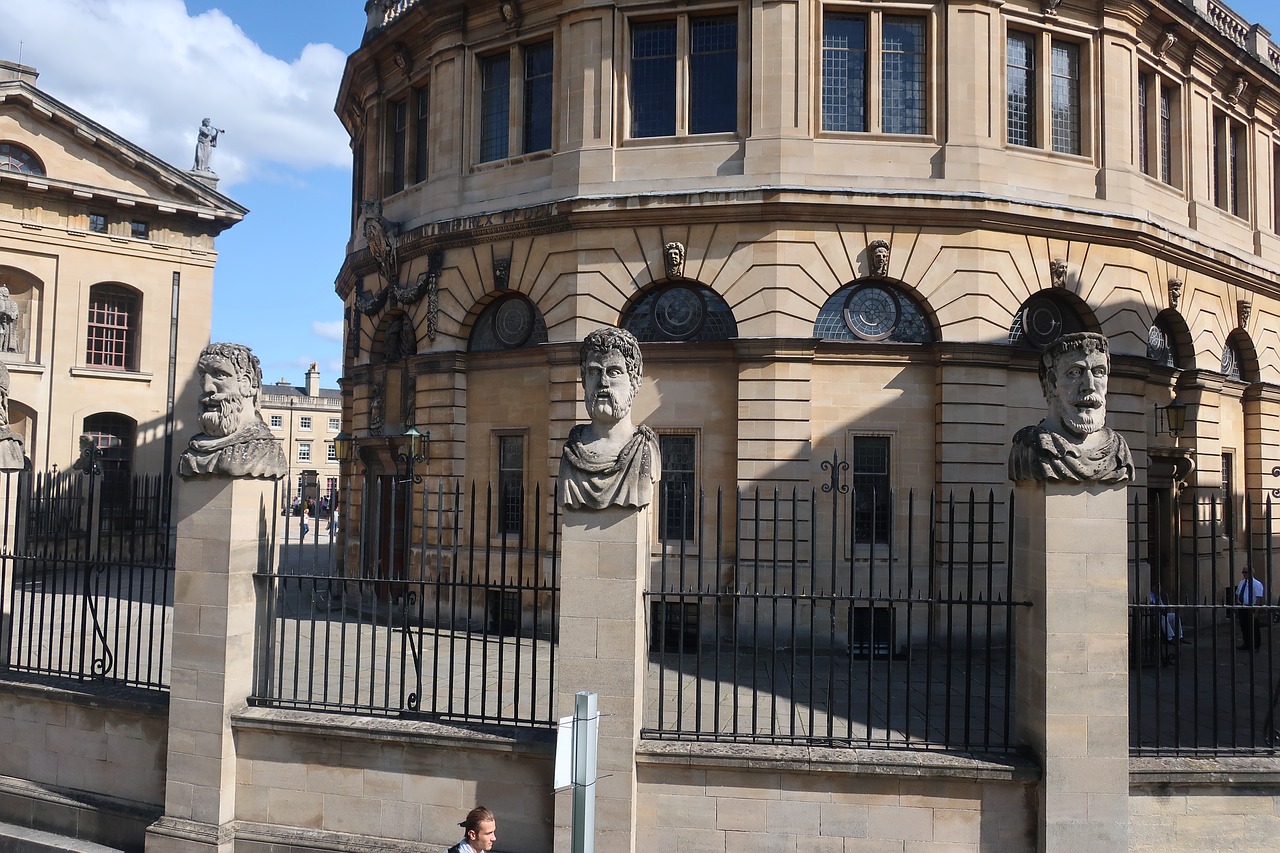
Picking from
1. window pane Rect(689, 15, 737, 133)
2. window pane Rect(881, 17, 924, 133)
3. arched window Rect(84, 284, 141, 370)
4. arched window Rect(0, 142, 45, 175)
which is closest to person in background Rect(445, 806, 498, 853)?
window pane Rect(689, 15, 737, 133)

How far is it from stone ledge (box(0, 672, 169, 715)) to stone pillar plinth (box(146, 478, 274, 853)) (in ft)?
1.53

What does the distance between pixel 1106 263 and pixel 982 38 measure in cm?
484

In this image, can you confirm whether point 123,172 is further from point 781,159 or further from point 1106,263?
point 1106,263

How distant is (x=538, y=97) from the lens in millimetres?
19156

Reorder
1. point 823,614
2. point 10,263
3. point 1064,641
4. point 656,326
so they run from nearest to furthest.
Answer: point 1064,641 → point 823,614 → point 656,326 → point 10,263

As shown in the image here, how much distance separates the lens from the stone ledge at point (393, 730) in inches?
332

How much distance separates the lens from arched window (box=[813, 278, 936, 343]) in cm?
1717

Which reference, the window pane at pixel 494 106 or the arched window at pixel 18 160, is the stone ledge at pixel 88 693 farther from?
the arched window at pixel 18 160

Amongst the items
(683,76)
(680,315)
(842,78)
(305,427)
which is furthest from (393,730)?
(305,427)

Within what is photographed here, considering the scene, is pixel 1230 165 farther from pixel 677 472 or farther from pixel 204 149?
pixel 204 149

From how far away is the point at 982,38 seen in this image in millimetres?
17188

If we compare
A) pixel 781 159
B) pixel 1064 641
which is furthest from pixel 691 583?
pixel 1064 641

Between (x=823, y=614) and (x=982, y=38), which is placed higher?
(x=982, y=38)

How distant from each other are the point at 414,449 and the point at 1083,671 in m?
13.4
